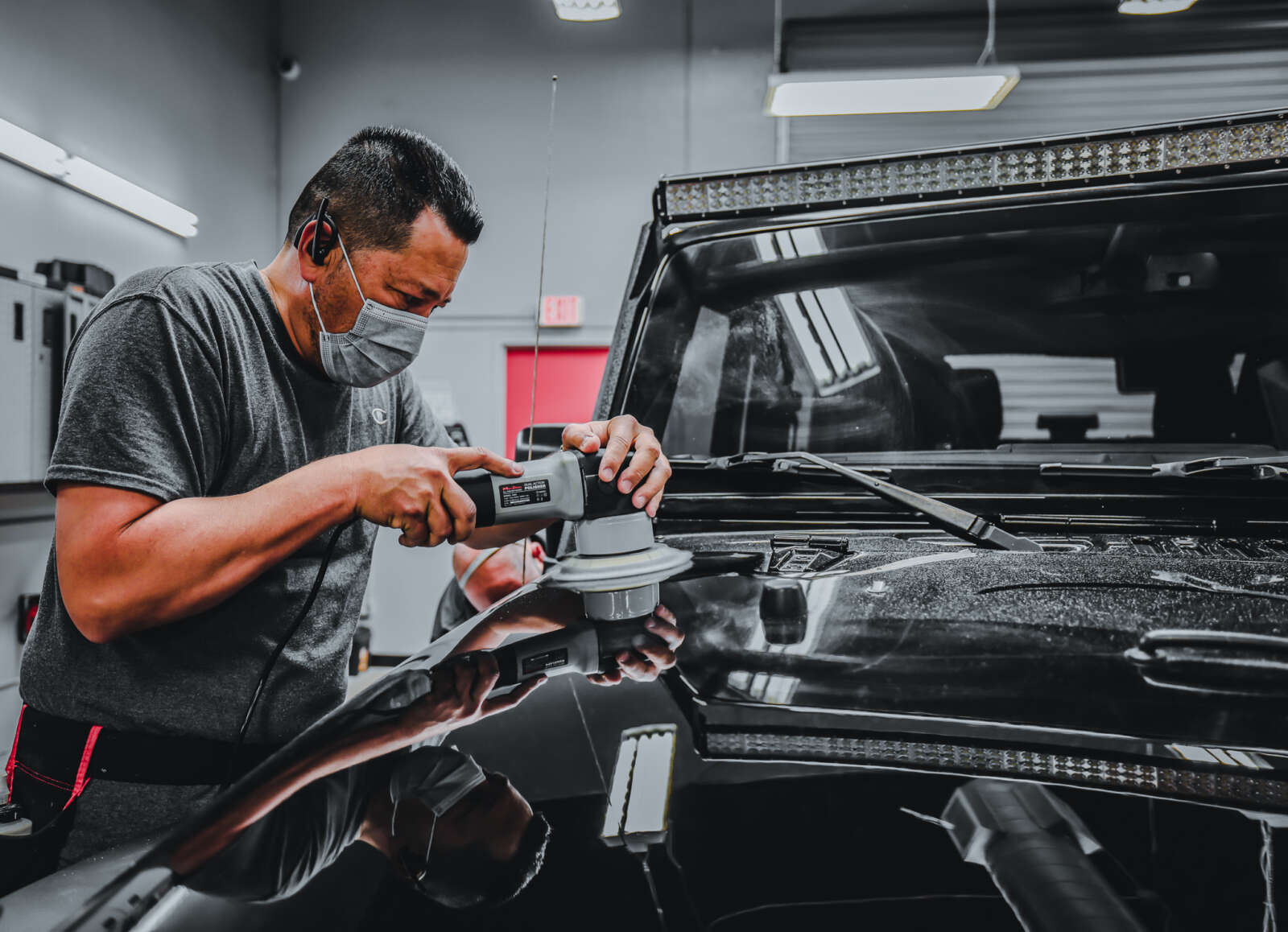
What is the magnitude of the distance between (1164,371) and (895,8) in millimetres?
5017

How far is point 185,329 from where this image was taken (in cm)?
117

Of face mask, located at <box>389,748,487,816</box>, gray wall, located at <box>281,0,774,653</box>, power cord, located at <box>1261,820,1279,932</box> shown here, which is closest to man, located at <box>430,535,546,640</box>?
face mask, located at <box>389,748,487,816</box>

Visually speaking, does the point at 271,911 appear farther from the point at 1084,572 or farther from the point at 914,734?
the point at 1084,572

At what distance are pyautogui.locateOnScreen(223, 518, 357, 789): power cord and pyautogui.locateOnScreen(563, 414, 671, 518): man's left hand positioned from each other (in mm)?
354

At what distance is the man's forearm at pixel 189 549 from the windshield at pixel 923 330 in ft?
1.97

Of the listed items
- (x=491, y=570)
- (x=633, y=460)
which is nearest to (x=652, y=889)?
(x=633, y=460)

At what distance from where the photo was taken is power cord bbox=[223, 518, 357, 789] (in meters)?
1.14

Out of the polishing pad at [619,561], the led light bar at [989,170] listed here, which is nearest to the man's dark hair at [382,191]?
the led light bar at [989,170]

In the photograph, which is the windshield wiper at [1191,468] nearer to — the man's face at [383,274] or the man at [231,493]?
the man at [231,493]

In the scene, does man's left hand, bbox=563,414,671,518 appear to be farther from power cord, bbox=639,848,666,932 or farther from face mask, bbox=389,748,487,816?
power cord, bbox=639,848,666,932

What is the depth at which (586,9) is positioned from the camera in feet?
15.6

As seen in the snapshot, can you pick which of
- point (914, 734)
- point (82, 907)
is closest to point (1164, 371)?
point (914, 734)

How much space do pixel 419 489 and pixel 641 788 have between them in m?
0.59

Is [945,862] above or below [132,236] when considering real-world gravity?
below
